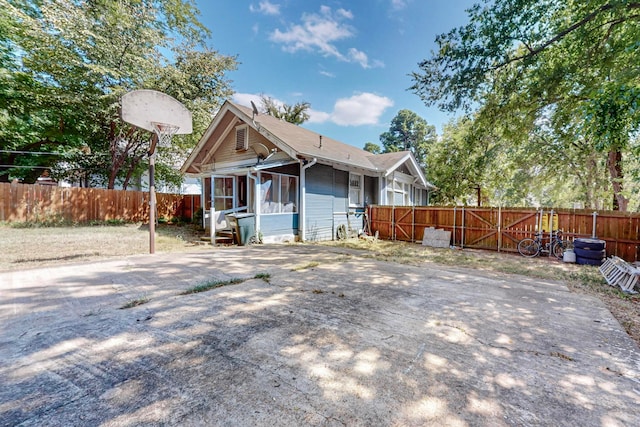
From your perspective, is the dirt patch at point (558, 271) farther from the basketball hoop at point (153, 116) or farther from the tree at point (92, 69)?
the tree at point (92, 69)

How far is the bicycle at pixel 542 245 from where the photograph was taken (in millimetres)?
8250

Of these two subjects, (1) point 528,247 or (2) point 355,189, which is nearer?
(1) point 528,247

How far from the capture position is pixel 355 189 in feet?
42.2

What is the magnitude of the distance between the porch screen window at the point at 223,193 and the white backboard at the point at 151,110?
418cm

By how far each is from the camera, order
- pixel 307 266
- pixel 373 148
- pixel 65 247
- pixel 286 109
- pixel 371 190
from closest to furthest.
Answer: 1. pixel 307 266
2. pixel 65 247
3. pixel 371 190
4. pixel 286 109
5. pixel 373 148

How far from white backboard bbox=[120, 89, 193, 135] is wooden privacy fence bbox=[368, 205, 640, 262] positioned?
29.0 ft

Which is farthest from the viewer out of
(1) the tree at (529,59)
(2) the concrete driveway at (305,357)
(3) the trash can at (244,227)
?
(3) the trash can at (244,227)

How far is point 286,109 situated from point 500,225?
21.6m

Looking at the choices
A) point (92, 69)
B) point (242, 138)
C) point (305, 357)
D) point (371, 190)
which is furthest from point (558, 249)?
point (92, 69)

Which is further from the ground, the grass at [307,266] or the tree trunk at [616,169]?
the tree trunk at [616,169]

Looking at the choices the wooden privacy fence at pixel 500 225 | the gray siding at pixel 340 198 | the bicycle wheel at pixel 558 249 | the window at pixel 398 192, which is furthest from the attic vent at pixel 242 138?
the bicycle wheel at pixel 558 249

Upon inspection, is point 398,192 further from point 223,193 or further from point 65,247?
point 65,247

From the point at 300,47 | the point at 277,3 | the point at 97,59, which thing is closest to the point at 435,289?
the point at 277,3

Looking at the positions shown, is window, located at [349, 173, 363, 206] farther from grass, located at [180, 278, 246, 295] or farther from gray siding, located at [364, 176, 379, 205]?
grass, located at [180, 278, 246, 295]
